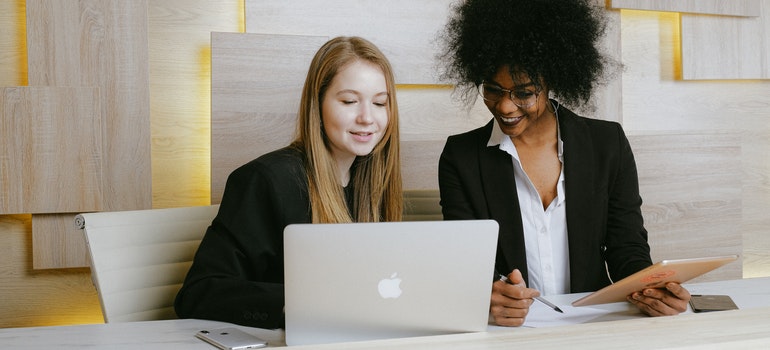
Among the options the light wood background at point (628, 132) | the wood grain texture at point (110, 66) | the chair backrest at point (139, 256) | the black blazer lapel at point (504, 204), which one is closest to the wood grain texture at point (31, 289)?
the light wood background at point (628, 132)

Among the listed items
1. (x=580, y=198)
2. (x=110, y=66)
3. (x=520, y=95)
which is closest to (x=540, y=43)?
(x=520, y=95)

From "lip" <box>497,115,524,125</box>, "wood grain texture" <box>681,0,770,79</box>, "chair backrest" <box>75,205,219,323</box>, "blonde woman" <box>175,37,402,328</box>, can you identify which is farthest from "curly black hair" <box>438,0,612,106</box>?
"wood grain texture" <box>681,0,770,79</box>

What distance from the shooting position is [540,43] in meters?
2.24

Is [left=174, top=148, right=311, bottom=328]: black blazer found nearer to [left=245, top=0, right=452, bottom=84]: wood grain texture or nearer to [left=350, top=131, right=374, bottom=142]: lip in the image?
[left=350, top=131, right=374, bottom=142]: lip

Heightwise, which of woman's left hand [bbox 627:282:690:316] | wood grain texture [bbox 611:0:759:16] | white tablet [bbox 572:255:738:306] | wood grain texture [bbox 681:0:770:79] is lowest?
woman's left hand [bbox 627:282:690:316]

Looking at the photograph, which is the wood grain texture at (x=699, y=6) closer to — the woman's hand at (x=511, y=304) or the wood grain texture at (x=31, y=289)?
the woman's hand at (x=511, y=304)

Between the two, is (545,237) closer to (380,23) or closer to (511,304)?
(511,304)

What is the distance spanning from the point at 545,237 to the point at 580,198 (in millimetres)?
151

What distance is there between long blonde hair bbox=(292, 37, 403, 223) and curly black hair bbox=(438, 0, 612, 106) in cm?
33

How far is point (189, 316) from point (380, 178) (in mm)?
648

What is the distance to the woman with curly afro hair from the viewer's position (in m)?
2.22

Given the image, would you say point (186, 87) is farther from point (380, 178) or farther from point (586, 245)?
point (586, 245)

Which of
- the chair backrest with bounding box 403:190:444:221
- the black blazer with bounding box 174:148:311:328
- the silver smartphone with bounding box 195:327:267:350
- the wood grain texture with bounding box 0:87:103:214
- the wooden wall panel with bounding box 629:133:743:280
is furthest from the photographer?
the wooden wall panel with bounding box 629:133:743:280

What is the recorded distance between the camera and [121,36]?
2.89 metres
